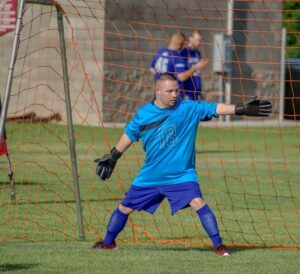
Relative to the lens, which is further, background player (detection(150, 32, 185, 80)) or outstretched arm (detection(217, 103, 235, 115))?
background player (detection(150, 32, 185, 80))

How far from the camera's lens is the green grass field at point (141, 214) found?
26.5 ft

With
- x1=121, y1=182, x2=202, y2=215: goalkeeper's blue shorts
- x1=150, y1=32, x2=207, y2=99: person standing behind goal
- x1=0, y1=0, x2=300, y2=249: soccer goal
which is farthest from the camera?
x1=150, y1=32, x2=207, y2=99: person standing behind goal

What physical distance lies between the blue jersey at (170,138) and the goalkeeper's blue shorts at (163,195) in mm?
44

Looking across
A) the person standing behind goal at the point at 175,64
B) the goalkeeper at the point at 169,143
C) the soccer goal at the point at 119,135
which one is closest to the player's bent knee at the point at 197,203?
the goalkeeper at the point at 169,143

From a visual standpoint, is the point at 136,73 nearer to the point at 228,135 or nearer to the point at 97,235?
the point at 228,135

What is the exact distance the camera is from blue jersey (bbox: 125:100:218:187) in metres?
8.58

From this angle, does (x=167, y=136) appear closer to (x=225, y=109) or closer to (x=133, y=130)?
(x=133, y=130)

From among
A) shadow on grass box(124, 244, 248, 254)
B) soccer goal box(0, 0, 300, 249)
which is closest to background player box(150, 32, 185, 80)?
soccer goal box(0, 0, 300, 249)

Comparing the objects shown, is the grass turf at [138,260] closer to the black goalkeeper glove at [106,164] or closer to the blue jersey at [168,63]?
the black goalkeeper glove at [106,164]

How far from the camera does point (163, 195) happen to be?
341 inches

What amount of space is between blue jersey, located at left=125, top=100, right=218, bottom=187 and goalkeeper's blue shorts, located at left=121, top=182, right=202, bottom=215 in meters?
0.04

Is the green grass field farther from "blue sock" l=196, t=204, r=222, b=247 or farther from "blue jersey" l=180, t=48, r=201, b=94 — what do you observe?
"blue jersey" l=180, t=48, r=201, b=94

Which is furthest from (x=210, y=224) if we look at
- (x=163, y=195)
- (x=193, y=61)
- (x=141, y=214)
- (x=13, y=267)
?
(x=193, y=61)

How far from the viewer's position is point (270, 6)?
90.9 ft
